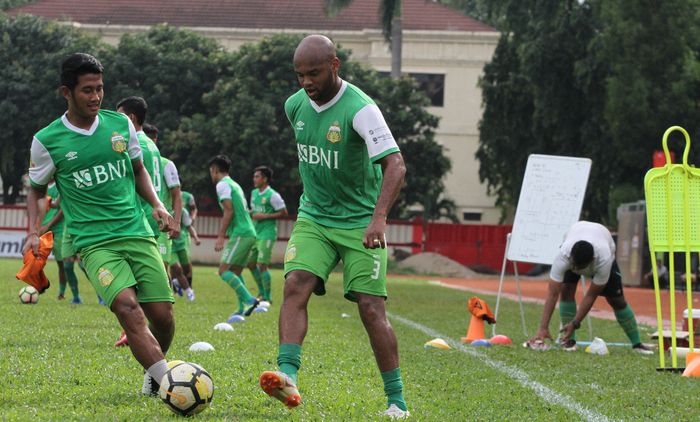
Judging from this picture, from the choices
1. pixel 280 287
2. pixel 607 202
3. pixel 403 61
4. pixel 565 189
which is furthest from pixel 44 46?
pixel 565 189

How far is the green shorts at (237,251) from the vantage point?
16.4 meters

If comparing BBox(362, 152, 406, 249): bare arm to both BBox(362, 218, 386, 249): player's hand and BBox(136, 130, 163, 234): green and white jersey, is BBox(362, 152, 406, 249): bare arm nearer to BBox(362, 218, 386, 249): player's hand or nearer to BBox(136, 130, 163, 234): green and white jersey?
BBox(362, 218, 386, 249): player's hand

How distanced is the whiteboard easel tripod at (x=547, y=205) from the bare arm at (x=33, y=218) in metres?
8.42

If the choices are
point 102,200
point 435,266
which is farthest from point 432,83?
point 102,200

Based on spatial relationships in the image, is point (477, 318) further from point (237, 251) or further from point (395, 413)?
point (395, 413)

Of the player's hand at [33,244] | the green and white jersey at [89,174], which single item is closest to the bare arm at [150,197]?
the green and white jersey at [89,174]

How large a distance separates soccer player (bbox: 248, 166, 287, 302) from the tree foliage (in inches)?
785

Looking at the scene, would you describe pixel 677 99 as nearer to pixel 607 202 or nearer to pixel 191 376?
pixel 607 202

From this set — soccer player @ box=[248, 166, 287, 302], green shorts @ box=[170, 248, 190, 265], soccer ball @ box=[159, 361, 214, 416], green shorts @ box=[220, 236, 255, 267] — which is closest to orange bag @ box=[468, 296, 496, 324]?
green shorts @ box=[220, 236, 255, 267]

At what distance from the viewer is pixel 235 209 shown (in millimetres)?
16781

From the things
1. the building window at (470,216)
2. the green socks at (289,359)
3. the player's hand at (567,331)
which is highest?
the green socks at (289,359)

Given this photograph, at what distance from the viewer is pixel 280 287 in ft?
86.7

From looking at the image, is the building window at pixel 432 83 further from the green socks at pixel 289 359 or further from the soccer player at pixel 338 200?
the green socks at pixel 289 359

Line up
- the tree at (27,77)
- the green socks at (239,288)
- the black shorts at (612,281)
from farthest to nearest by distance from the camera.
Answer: the tree at (27,77) → the green socks at (239,288) → the black shorts at (612,281)
